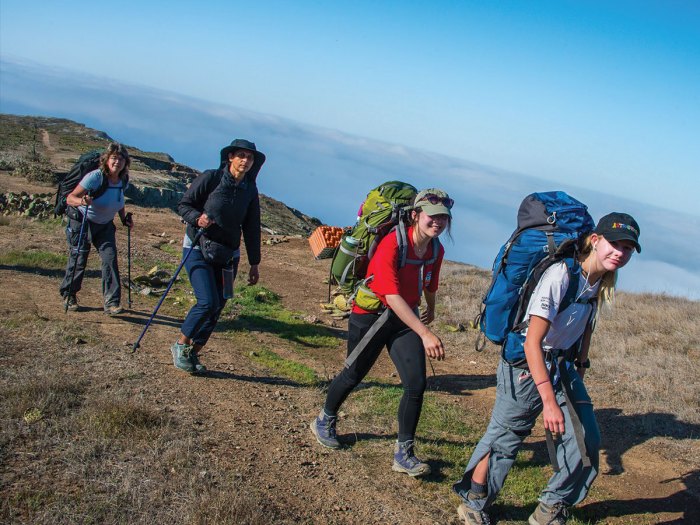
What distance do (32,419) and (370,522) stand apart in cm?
268

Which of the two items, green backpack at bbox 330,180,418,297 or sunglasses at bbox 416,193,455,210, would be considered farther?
green backpack at bbox 330,180,418,297

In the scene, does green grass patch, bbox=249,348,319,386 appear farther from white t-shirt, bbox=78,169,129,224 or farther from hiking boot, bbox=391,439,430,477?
white t-shirt, bbox=78,169,129,224

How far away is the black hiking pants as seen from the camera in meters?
4.60

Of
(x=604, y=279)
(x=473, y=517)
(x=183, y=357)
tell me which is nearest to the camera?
(x=604, y=279)

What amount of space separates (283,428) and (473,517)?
1949mm

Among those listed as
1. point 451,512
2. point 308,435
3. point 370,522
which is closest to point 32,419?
point 308,435

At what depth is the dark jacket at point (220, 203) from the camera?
5.97 meters

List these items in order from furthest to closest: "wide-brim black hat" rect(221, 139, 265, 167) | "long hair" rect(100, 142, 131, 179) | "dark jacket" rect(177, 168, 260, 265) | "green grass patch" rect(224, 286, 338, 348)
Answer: "green grass patch" rect(224, 286, 338, 348), "long hair" rect(100, 142, 131, 179), "dark jacket" rect(177, 168, 260, 265), "wide-brim black hat" rect(221, 139, 265, 167)

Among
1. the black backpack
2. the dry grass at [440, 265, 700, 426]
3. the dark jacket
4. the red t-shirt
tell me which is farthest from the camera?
the black backpack

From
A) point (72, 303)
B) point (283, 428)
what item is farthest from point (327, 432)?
point (72, 303)

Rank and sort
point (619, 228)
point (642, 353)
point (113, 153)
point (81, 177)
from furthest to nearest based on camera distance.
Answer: point (642, 353) < point (81, 177) < point (113, 153) < point (619, 228)

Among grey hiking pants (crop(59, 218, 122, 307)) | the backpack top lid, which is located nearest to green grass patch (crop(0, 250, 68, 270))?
grey hiking pants (crop(59, 218, 122, 307))

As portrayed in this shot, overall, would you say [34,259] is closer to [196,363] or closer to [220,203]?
[196,363]

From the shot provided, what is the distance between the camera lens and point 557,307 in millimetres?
3650
